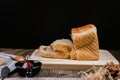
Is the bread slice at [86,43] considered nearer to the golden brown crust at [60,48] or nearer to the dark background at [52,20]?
the golden brown crust at [60,48]

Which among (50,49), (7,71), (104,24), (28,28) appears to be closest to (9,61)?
(7,71)

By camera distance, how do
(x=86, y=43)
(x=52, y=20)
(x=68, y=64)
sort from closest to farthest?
(x=68, y=64) < (x=86, y=43) < (x=52, y=20)

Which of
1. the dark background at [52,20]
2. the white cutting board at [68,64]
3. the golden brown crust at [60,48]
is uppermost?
the dark background at [52,20]

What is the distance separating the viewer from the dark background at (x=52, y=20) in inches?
88.0

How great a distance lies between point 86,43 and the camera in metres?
1.77

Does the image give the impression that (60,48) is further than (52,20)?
No

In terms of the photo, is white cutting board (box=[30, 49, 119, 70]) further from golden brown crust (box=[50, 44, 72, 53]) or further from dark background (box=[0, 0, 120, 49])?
dark background (box=[0, 0, 120, 49])

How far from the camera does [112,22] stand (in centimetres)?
225

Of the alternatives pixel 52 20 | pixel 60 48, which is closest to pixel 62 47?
pixel 60 48

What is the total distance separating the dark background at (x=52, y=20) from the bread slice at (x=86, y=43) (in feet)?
1.59

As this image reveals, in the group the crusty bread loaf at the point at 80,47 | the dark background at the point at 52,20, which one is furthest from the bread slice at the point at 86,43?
the dark background at the point at 52,20

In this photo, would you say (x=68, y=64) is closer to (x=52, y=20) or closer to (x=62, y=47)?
(x=62, y=47)

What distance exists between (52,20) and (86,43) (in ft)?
1.89

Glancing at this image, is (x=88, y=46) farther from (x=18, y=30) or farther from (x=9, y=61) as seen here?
(x=18, y=30)
